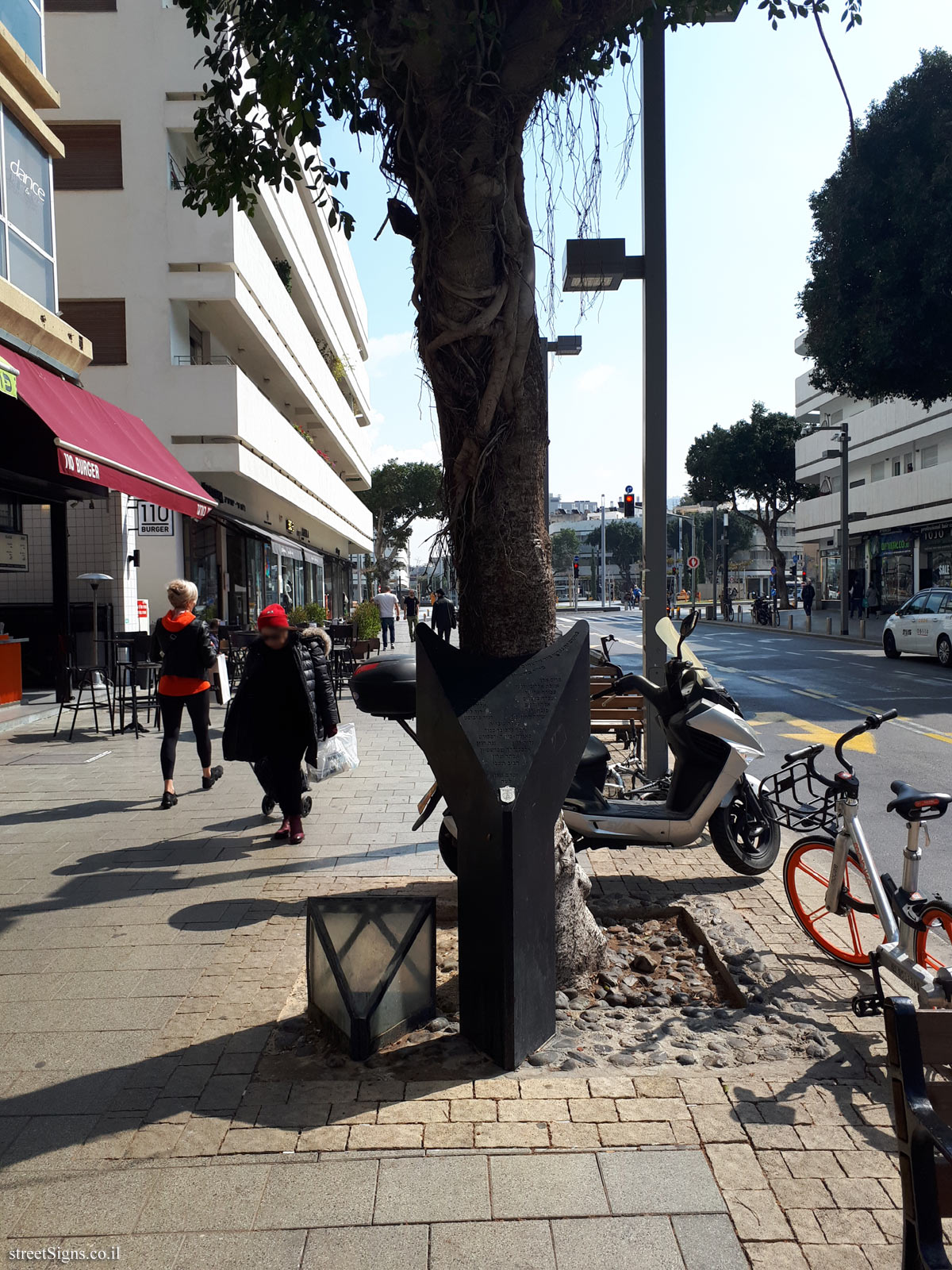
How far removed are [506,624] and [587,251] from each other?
2062 millimetres

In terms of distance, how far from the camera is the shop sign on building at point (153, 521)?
16391 millimetres

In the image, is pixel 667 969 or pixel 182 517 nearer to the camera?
pixel 667 969

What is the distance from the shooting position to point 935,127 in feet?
64.3

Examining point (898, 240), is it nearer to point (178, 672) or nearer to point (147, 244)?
point (147, 244)

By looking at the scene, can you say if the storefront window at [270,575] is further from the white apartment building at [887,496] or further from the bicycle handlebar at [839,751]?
the bicycle handlebar at [839,751]

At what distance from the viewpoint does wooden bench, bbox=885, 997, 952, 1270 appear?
1.69m

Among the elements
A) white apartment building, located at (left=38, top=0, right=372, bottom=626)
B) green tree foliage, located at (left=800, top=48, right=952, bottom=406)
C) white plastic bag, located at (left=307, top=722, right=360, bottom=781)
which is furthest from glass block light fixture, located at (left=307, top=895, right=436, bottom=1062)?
green tree foliage, located at (left=800, top=48, right=952, bottom=406)

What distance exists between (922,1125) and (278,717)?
5493mm

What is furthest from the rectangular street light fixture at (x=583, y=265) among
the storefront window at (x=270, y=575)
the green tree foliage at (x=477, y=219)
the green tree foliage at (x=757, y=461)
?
the green tree foliage at (x=757, y=461)

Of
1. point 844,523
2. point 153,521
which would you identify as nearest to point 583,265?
point 153,521

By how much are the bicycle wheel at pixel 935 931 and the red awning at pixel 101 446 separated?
8.54 m

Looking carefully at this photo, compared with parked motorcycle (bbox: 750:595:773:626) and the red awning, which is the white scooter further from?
parked motorcycle (bbox: 750:595:773:626)

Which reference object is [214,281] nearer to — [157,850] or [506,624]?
[157,850]

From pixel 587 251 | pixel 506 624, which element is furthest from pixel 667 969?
pixel 587 251
